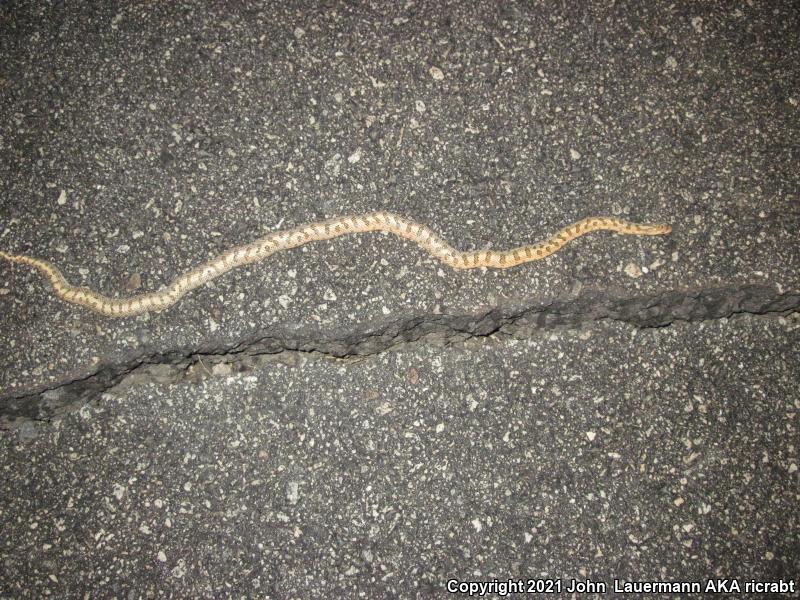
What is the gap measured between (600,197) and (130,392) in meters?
2.29

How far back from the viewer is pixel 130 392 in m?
2.34

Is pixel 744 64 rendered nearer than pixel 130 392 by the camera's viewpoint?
No

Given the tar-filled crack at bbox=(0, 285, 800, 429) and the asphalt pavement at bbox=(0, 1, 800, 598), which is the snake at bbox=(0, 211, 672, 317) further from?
the tar-filled crack at bbox=(0, 285, 800, 429)

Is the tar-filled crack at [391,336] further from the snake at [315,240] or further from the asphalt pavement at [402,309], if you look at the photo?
the snake at [315,240]

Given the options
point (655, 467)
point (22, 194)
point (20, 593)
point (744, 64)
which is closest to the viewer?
point (20, 593)

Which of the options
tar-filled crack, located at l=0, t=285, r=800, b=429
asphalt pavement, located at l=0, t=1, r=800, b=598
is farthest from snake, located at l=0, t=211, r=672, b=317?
tar-filled crack, located at l=0, t=285, r=800, b=429

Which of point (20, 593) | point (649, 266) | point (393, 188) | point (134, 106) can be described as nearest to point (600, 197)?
point (649, 266)

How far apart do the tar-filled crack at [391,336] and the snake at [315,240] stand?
0.23m

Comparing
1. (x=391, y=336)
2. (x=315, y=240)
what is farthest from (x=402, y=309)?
(x=315, y=240)

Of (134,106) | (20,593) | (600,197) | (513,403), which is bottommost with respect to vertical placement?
(20,593)

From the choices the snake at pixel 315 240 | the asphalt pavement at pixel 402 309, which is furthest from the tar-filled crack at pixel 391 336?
the snake at pixel 315 240

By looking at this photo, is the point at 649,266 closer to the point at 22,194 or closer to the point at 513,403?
the point at 513,403

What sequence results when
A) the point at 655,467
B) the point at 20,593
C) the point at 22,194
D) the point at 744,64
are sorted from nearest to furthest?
the point at 20,593 → the point at 655,467 → the point at 22,194 → the point at 744,64

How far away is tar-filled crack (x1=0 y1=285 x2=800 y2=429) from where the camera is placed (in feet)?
7.64
